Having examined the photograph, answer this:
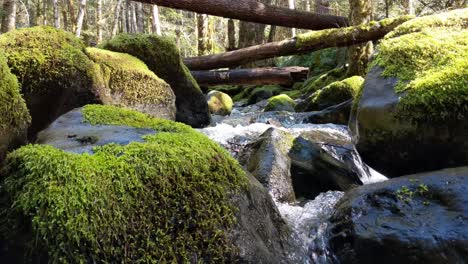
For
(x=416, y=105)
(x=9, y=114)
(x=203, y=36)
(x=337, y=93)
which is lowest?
(x=337, y=93)

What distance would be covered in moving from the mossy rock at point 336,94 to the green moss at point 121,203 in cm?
649

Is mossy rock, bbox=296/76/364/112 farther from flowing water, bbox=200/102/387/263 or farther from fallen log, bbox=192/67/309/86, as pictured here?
fallen log, bbox=192/67/309/86

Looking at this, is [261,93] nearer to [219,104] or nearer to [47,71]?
[219,104]

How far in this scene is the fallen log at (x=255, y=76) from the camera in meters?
11.0

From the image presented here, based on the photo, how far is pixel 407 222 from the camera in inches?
115

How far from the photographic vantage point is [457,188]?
118 inches

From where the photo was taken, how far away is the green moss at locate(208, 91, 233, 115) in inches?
412

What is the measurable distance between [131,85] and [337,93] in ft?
15.6

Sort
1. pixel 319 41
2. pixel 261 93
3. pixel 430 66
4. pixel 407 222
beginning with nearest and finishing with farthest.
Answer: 1. pixel 407 222
2. pixel 430 66
3. pixel 319 41
4. pixel 261 93

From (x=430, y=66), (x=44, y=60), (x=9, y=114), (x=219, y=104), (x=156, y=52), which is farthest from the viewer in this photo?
(x=219, y=104)

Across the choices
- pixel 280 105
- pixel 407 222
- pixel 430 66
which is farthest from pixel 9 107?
pixel 280 105

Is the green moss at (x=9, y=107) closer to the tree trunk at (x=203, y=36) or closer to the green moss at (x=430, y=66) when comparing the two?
the green moss at (x=430, y=66)

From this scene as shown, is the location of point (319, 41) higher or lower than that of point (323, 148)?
higher

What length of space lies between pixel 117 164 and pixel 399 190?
226 cm
